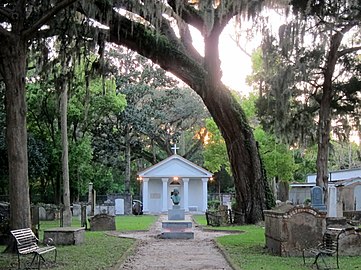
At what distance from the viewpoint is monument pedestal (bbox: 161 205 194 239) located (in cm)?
1966

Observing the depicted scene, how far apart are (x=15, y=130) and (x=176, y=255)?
5264 mm

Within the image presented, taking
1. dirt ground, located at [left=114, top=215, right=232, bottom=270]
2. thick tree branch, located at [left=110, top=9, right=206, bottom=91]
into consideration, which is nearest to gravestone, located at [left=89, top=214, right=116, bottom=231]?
dirt ground, located at [left=114, top=215, right=232, bottom=270]

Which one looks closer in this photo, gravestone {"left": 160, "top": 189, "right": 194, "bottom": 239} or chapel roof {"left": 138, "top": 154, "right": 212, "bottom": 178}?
gravestone {"left": 160, "top": 189, "right": 194, "bottom": 239}

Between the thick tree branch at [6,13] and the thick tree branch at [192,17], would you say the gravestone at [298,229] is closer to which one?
the thick tree branch at [6,13]

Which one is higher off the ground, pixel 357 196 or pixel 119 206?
pixel 357 196

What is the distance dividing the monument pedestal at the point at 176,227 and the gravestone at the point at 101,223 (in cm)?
288

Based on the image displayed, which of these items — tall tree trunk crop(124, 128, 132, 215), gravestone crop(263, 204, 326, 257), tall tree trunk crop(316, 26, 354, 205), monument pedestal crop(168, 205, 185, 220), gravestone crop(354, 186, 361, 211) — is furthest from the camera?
tall tree trunk crop(124, 128, 132, 215)

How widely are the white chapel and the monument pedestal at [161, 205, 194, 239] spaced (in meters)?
22.2

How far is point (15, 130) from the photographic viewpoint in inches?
542

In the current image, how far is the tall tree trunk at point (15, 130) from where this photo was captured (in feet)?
45.1

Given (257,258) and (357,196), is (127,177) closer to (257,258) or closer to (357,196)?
(357,196)

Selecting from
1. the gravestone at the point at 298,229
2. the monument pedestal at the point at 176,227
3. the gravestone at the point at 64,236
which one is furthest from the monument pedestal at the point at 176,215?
the gravestone at the point at 298,229

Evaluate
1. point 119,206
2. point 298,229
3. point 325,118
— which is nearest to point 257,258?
point 298,229

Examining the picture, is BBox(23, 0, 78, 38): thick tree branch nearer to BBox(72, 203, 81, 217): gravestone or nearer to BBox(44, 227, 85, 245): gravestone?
BBox(44, 227, 85, 245): gravestone
